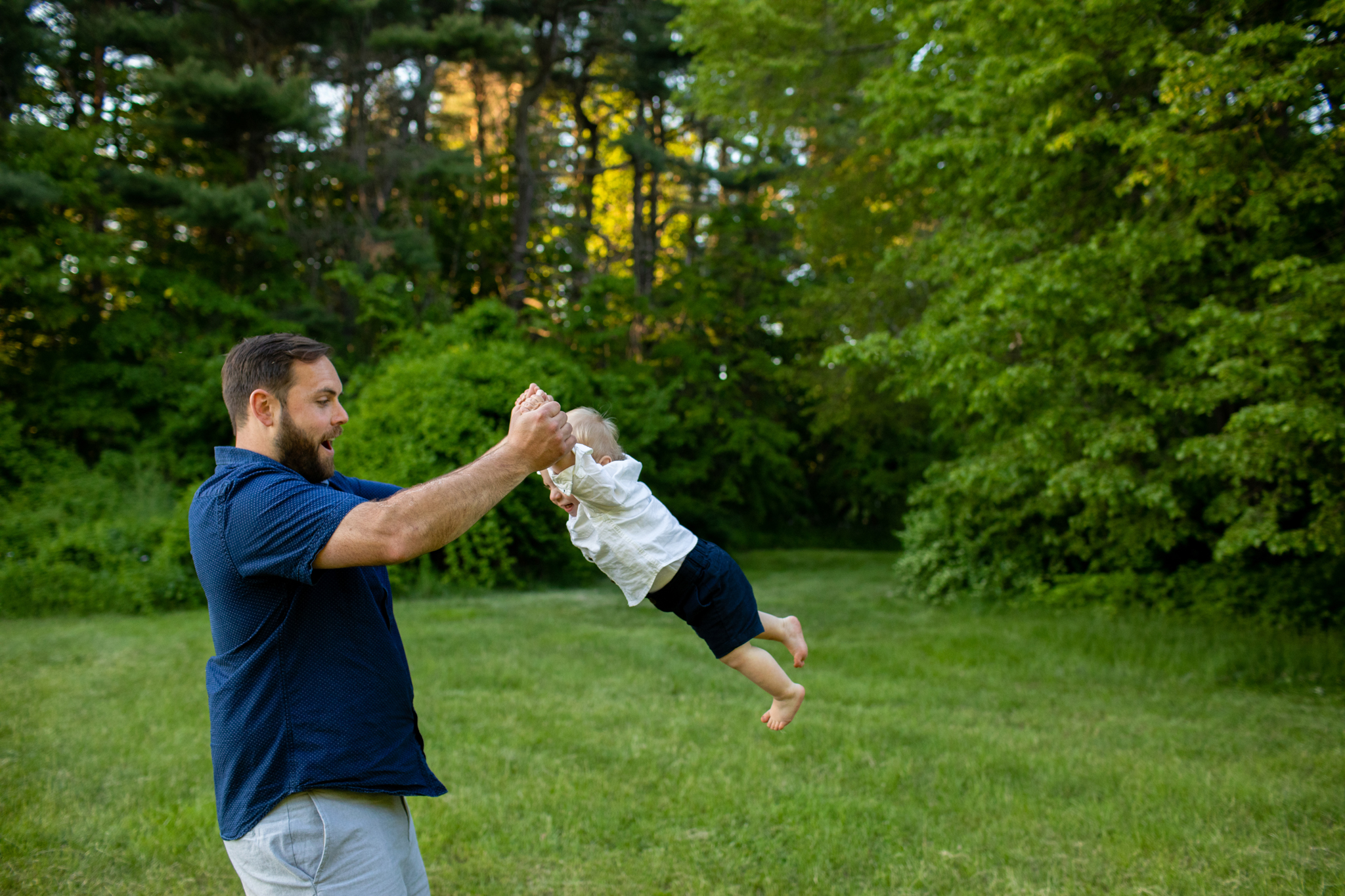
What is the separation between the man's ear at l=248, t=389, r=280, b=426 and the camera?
2.20 metres

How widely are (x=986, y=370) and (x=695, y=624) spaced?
299 inches

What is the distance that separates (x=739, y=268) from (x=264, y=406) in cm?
2206

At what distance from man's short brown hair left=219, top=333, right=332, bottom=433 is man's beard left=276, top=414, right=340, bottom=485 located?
0.06 meters

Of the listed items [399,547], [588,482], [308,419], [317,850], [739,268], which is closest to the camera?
[399,547]

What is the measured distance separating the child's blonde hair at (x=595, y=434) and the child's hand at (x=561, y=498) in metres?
0.21

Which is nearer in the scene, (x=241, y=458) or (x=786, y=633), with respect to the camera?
(x=241, y=458)

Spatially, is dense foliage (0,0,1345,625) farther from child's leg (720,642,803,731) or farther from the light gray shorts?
the light gray shorts

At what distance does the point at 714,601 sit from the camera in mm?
3182

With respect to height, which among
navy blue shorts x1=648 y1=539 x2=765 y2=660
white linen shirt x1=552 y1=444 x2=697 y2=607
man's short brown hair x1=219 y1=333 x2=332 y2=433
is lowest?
navy blue shorts x1=648 y1=539 x2=765 y2=660

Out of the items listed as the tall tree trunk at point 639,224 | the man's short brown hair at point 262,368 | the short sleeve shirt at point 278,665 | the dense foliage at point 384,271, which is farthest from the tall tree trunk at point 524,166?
the short sleeve shirt at point 278,665

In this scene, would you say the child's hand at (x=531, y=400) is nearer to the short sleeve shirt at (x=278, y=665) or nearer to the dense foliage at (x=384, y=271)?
the short sleeve shirt at (x=278, y=665)

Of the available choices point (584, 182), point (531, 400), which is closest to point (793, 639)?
point (531, 400)

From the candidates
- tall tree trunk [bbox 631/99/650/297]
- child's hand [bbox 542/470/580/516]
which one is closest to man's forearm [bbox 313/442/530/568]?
child's hand [bbox 542/470/580/516]

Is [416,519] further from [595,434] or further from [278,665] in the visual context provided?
[595,434]
